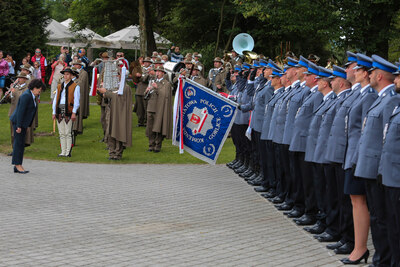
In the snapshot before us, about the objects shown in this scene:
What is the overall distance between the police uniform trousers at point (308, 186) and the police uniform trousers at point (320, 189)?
14.8 inches

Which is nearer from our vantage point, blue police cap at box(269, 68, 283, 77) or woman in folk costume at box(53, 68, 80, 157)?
blue police cap at box(269, 68, 283, 77)

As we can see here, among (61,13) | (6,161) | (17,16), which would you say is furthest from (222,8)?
(61,13)

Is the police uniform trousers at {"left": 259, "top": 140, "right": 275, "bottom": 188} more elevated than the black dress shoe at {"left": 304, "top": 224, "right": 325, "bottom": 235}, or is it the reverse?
the police uniform trousers at {"left": 259, "top": 140, "right": 275, "bottom": 188}

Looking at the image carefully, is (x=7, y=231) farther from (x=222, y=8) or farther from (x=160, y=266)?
(x=222, y=8)

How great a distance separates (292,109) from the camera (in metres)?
11.0

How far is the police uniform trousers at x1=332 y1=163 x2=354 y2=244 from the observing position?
888 centimetres

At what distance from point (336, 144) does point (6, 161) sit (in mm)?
10487

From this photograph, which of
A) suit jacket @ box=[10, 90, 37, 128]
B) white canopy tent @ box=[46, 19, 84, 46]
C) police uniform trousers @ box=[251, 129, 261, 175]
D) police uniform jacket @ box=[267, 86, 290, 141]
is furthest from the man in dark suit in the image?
white canopy tent @ box=[46, 19, 84, 46]

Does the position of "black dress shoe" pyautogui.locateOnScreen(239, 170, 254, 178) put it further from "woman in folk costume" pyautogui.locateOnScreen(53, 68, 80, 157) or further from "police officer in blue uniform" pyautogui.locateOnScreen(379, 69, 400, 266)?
"police officer in blue uniform" pyautogui.locateOnScreen(379, 69, 400, 266)

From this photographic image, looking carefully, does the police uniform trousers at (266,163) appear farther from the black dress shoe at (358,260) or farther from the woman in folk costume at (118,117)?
the woman in folk costume at (118,117)

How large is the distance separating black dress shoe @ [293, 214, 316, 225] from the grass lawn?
7.69m

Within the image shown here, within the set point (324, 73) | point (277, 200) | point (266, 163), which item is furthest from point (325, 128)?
point (266, 163)

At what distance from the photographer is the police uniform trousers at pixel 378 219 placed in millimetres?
7562

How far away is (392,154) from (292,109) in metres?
3.93
